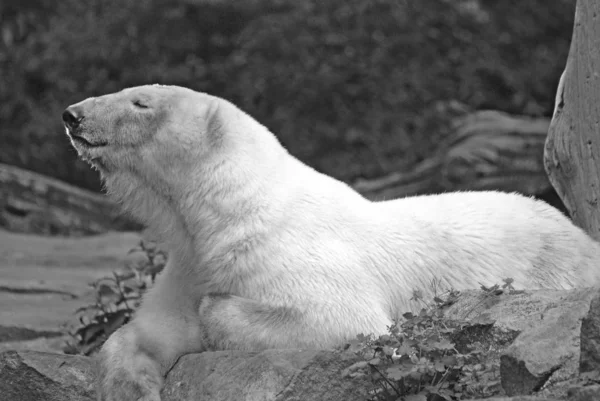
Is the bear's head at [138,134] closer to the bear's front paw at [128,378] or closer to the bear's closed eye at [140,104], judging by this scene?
the bear's closed eye at [140,104]

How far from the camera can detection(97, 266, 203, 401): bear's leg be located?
12.2ft

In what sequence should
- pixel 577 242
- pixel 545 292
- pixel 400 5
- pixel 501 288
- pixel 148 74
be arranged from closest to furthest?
pixel 545 292, pixel 501 288, pixel 577 242, pixel 148 74, pixel 400 5

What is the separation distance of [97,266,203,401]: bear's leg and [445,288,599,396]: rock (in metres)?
1.12

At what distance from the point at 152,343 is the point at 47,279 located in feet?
10.0

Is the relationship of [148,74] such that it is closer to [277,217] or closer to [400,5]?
[400,5]

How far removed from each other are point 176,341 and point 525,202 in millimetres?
1894

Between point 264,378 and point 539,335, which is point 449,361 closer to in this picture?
point 539,335

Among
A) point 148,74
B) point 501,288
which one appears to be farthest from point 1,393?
point 148,74

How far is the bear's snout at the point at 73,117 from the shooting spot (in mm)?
4004

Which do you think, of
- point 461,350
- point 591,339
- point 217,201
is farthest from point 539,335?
point 217,201

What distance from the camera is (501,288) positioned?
3.91 m

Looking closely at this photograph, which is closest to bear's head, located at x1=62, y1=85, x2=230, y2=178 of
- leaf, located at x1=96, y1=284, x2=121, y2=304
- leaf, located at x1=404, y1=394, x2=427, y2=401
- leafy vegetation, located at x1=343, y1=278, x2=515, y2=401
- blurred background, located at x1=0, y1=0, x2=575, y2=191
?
leafy vegetation, located at x1=343, y1=278, x2=515, y2=401

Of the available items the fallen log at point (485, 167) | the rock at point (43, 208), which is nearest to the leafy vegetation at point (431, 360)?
the fallen log at point (485, 167)

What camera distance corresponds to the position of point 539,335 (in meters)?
3.13
